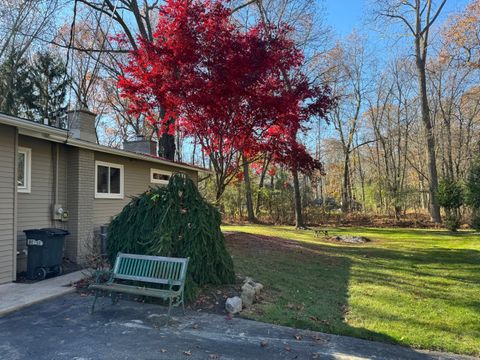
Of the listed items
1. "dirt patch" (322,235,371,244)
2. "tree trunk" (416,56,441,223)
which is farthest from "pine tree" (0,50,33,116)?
"tree trunk" (416,56,441,223)

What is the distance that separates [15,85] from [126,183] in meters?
10.2

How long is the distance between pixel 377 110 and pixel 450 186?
42.4ft

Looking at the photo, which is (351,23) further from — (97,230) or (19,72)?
(97,230)

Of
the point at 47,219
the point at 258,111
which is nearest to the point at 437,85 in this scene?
the point at 258,111

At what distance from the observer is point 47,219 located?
764 centimetres

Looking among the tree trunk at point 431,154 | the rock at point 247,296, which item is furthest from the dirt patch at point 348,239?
the rock at point 247,296

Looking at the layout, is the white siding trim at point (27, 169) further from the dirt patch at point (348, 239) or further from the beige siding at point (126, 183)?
the dirt patch at point (348, 239)

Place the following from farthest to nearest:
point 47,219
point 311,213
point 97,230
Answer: point 311,213, point 97,230, point 47,219

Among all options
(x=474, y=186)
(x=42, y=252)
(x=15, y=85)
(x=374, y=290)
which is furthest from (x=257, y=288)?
(x=15, y=85)

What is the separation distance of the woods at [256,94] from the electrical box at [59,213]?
346cm

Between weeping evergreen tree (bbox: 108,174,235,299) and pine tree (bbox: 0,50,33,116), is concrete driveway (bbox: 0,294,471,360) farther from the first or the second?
pine tree (bbox: 0,50,33,116)

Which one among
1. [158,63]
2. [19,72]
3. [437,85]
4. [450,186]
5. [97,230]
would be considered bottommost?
[97,230]

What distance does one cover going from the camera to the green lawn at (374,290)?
4.57 meters

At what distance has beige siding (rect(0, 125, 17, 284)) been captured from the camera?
6.06m
